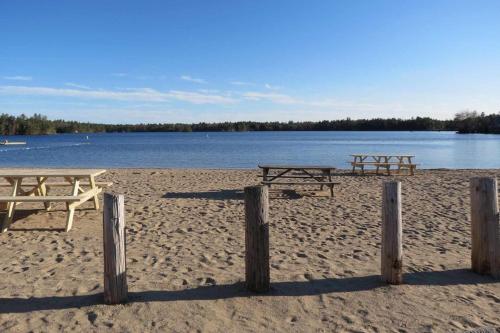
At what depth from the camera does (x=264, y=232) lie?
355 centimetres

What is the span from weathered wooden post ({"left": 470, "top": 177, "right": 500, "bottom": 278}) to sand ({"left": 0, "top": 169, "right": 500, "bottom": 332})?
0.19 metres

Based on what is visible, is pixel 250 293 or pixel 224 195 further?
pixel 224 195

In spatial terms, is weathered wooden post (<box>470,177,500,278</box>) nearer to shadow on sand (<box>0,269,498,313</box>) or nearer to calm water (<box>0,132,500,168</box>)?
shadow on sand (<box>0,269,498,313</box>)

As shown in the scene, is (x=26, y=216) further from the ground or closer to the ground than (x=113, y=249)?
closer to the ground

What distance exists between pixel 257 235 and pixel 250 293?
52 cm

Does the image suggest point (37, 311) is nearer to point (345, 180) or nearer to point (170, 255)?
point (170, 255)

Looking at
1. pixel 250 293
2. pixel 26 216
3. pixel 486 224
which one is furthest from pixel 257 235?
pixel 26 216

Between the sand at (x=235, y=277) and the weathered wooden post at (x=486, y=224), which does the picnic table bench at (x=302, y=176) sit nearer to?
the sand at (x=235, y=277)

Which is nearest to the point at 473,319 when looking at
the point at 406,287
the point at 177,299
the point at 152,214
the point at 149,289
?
the point at 406,287

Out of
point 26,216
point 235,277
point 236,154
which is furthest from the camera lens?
point 236,154

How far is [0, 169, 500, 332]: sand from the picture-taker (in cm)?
310

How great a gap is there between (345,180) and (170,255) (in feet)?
31.6

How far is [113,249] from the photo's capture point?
329 cm

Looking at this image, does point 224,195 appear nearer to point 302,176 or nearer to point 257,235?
point 302,176
